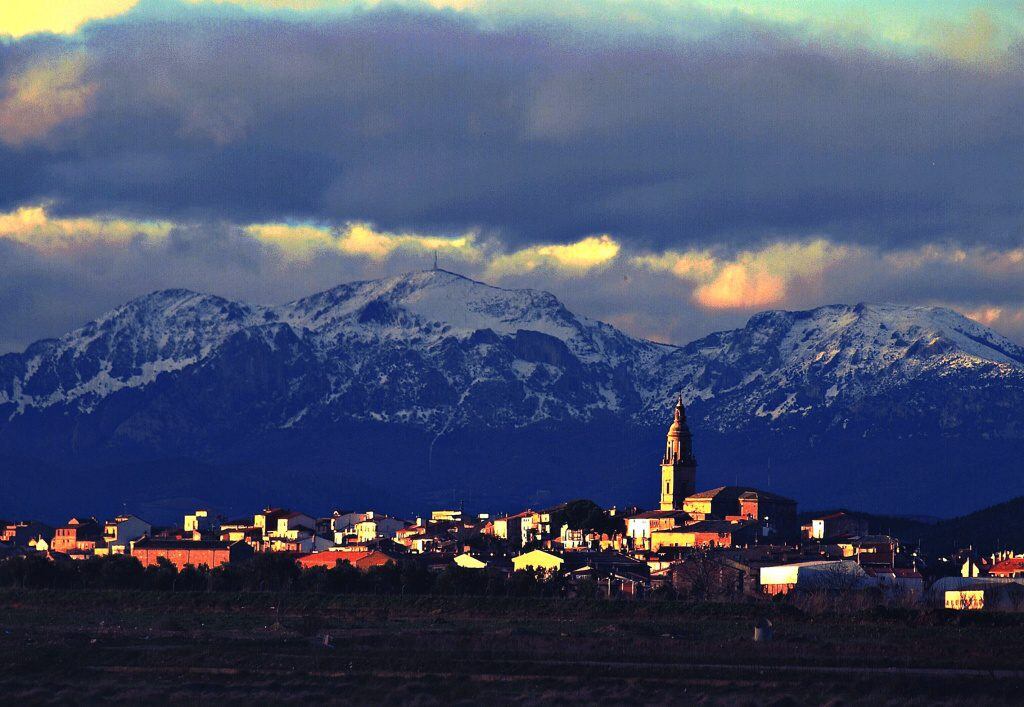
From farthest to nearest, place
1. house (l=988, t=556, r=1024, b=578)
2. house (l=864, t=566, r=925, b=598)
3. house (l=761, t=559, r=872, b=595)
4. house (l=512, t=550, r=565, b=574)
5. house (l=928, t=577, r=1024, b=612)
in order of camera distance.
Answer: house (l=512, t=550, r=565, b=574)
house (l=988, t=556, r=1024, b=578)
house (l=761, t=559, r=872, b=595)
house (l=864, t=566, r=925, b=598)
house (l=928, t=577, r=1024, b=612)

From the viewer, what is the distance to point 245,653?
10631cm

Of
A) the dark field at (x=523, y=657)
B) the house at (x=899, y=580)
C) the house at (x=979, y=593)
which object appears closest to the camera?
the dark field at (x=523, y=657)

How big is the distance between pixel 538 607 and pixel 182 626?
29.6 m

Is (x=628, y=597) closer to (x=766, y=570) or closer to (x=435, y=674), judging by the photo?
(x=766, y=570)

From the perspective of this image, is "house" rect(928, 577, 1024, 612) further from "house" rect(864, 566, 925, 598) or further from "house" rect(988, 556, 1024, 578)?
→ "house" rect(988, 556, 1024, 578)

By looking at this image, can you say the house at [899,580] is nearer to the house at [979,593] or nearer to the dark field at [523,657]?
the house at [979,593]

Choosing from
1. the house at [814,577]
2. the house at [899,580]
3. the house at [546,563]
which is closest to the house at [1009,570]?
the house at [899,580]

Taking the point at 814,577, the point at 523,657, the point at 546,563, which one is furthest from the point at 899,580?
the point at 523,657

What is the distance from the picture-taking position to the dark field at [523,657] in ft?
294

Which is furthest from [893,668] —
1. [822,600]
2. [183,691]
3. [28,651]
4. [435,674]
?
[822,600]

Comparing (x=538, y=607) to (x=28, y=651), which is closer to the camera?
(x=28, y=651)

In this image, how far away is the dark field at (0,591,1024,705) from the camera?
8975 cm

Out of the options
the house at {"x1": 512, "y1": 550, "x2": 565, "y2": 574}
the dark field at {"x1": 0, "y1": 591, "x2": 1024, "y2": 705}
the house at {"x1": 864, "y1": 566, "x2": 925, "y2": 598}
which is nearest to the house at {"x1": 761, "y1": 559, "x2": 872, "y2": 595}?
the house at {"x1": 864, "y1": 566, "x2": 925, "y2": 598}

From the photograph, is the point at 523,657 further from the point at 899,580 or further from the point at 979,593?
the point at 899,580
